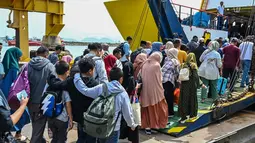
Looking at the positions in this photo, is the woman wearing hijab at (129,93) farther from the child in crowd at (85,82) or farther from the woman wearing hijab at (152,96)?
the child in crowd at (85,82)

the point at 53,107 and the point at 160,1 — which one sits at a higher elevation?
the point at 160,1

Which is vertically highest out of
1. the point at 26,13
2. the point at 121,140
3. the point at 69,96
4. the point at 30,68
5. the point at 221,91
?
the point at 26,13

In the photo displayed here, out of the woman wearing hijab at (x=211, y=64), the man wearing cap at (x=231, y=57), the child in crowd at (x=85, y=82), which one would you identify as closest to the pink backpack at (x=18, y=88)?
the child in crowd at (x=85, y=82)

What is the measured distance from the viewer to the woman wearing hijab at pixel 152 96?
13.5 feet

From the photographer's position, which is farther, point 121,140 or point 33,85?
point 121,140

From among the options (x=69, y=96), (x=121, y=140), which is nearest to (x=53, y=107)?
(x=69, y=96)

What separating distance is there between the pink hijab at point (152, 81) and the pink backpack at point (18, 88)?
176 cm

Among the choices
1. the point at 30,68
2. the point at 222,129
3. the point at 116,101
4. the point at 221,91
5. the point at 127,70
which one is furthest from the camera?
the point at 221,91

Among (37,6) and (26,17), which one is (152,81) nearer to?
(26,17)

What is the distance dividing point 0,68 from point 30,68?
0.54 m

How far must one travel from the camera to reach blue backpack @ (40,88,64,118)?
290 centimetres

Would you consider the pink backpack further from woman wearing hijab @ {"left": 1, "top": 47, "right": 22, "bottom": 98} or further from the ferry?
the ferry

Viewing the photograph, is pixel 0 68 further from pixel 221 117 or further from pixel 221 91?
pixel 221 91

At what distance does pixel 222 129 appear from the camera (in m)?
4.96
